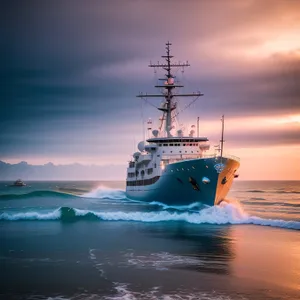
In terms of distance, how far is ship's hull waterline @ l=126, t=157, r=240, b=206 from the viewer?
51.8 m

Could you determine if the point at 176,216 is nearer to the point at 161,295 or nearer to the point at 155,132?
the point at 155,132

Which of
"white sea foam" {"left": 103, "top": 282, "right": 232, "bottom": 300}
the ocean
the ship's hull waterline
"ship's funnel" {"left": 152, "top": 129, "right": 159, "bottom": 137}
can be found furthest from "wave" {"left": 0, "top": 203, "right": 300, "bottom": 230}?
"white sea foam" {"left": 103, "top": 282, "right": 232, "bottom": 300}

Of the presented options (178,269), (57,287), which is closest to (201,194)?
(178,269)

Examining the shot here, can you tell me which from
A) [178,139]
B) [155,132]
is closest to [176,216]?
[178,139]

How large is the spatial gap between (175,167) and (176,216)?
19.7ft

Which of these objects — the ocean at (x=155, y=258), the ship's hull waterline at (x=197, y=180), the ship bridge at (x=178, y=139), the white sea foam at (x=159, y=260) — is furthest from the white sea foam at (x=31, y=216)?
the white sea foam at (x=159, y=260)

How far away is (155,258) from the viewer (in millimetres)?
29016

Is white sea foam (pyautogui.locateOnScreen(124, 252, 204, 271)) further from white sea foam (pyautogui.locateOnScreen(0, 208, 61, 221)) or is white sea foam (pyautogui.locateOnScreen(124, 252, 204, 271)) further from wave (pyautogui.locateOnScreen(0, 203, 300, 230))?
white sea foam (pyautogui.locateOnScreen(0, 208, 61, 221))

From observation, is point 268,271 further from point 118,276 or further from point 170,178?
point 170,178

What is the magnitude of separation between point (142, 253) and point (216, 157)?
75.1ft

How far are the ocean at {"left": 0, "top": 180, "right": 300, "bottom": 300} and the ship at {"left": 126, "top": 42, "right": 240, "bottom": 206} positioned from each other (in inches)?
137

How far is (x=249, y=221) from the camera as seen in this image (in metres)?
47.8

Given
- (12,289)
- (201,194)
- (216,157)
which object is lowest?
(12,289)

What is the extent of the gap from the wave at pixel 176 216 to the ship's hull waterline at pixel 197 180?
196 centimetres
